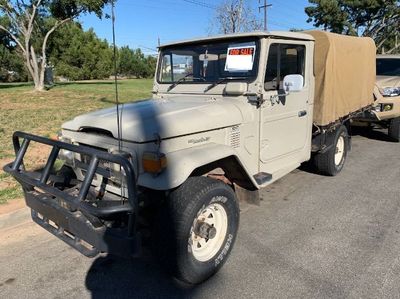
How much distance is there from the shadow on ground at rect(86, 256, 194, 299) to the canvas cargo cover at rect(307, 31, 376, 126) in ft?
9.92

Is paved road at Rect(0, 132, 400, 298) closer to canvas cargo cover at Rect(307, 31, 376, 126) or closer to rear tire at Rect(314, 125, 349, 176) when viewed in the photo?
rear tire at Rect(314, 125, 349, 176)

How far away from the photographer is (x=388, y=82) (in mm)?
8531

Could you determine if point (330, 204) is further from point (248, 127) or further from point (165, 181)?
point (165, 181)

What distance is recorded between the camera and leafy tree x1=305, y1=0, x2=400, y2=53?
31359 millimetres

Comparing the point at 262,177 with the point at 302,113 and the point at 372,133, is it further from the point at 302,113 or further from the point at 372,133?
the point at 372,133

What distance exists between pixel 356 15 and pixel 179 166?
3492 centimetres

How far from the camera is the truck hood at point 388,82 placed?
27.5 feet

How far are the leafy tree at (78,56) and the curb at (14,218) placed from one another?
1596 inches

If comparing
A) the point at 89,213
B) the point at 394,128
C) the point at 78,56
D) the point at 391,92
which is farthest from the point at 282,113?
the point at 78,56

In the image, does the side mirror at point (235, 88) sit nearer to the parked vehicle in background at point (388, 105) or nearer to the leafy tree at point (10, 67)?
the parked vehicle in background at point (388, 105)

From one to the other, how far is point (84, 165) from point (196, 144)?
1.01 meters

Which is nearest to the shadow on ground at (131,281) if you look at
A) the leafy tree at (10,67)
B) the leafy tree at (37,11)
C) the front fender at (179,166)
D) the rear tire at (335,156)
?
the front fender at (179,166)

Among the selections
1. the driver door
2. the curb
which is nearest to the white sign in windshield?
the driver door

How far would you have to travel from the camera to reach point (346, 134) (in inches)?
245
